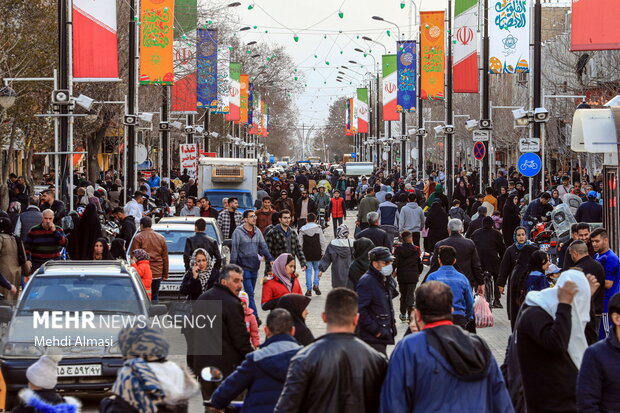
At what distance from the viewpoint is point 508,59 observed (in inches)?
1353

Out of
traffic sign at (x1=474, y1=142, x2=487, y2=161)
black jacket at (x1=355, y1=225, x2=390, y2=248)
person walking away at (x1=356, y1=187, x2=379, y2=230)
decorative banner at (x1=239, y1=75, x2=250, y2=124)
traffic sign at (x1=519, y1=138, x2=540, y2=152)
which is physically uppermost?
decorative banner at (x1=239, y1=75, x2=250, y2=124)

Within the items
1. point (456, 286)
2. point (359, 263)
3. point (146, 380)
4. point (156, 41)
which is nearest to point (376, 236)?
point (359, 263)

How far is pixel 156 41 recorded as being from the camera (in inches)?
1315

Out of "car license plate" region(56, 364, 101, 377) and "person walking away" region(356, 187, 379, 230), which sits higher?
"person walking away" region(356, 187, 379, 230)

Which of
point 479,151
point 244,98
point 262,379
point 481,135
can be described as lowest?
point 262,379

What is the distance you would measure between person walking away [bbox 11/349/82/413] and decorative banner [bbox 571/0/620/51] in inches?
664

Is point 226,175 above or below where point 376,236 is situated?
above

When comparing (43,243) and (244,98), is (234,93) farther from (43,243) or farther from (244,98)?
(43,243)

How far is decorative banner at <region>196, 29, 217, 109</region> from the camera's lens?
44.0 m

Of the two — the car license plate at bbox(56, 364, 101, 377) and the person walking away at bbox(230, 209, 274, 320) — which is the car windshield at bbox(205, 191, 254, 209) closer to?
the person walking away at bbox(230, 209, 274, 320)

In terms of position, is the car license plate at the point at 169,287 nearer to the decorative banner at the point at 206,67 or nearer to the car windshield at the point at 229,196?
the car windshield at the point at 229,196

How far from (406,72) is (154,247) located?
111 feet

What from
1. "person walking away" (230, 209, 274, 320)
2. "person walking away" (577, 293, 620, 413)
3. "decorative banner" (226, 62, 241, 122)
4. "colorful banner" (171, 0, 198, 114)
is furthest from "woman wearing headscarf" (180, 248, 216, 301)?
"decorative banner" (226, 62, 241, 122)

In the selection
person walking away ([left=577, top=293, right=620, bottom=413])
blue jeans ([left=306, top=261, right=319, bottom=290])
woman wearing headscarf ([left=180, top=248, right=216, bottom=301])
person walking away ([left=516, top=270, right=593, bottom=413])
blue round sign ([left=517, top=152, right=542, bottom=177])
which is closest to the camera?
person walking away ([left=577, top=293, right=620, bottom=413])
